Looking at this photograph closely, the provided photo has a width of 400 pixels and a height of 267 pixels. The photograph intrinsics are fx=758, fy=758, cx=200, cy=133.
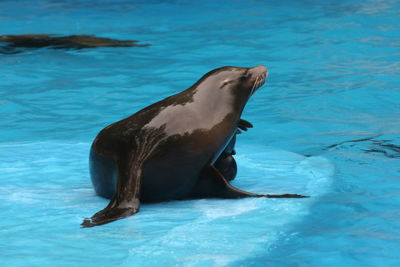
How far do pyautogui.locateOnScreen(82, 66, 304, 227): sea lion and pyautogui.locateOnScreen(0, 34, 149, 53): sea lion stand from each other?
22.4 ft

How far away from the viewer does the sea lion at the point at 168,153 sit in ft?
12.9

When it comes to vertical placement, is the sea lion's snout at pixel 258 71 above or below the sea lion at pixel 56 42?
above

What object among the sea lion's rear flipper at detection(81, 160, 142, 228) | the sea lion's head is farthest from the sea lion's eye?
the sea lion's rear flipper at detection(81, 160, 142, 228)

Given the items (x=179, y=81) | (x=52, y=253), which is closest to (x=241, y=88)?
(x=52, y=253)

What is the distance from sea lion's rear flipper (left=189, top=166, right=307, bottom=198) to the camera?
4059 mm

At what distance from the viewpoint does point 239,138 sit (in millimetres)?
6520

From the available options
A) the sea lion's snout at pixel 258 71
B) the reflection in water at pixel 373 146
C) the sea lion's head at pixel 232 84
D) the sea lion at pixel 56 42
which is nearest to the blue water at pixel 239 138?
the reflection in water at pixel 373 146

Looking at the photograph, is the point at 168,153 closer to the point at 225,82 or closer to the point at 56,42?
the point at 225,82

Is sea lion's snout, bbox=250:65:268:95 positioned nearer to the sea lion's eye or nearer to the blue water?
the sea lion's eye

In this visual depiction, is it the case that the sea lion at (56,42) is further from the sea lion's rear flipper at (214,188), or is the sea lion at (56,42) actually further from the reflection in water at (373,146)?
the sea lion's rear flipper at (214,188)

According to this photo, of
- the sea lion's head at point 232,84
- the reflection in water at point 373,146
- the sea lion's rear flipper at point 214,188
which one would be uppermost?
the sea lion's head at point 232,84

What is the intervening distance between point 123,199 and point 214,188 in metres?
0.54

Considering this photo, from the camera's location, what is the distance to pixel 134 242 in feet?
11.1

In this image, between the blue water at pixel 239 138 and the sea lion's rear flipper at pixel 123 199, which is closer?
A: the blue water at pixel 239 138
